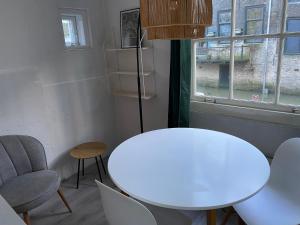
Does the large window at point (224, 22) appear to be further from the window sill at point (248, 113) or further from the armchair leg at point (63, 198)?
the armchair leg at point (63, 198)

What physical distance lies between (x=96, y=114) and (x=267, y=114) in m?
1.90

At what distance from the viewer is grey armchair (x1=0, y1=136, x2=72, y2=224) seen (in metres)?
1.83

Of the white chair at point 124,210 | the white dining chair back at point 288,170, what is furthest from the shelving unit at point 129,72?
the white chair at point 124,210

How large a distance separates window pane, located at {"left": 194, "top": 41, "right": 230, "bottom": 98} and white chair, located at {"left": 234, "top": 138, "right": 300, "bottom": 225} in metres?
0.88

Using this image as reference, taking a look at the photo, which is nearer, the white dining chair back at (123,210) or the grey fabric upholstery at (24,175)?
the white dining chair back at (123,210)

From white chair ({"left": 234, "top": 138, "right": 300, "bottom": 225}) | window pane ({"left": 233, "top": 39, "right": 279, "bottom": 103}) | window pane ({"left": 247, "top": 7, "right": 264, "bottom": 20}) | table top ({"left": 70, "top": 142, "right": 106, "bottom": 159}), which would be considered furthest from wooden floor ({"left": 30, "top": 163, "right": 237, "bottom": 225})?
window pane ({"left": 247, "top": 7, "right": 264, "bottom": 20})

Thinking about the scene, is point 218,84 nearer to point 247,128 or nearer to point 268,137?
point 247,128

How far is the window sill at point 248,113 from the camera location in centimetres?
203

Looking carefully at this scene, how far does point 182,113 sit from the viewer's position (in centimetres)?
247

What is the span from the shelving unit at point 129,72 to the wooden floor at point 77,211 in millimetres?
1095

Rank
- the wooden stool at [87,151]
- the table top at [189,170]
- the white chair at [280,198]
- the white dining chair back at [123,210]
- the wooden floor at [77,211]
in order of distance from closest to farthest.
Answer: the white dining chair back at [123,210] → the table top at [189,170] → the white chair at [280,198] → the wooden floor at [77,211] → the wooden stool at [87,151]

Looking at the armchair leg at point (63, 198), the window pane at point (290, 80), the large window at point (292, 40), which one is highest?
the large window at point (292, 40)

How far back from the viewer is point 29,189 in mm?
1904

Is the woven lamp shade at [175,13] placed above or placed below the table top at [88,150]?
above
